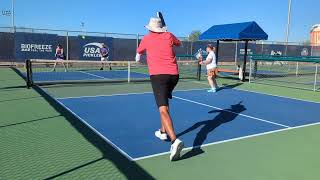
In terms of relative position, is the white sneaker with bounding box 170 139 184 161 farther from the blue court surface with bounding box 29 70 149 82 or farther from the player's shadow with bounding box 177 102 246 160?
the blue court surface with bounding box 29 70 149 82

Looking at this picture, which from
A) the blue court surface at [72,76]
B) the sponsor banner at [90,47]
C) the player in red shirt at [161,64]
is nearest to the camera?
the player in red shirt at [161,64]

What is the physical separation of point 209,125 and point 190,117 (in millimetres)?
793

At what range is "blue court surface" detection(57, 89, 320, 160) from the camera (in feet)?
20.5

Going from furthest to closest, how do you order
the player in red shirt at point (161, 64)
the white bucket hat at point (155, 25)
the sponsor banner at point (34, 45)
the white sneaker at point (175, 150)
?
the sponsor banner at point (34, 45) < the white bucket hat at point (155, 25) < the player in red shirt at point (161, 64) < the white sneaker at point (175, 150)

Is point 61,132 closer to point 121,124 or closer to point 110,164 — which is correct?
point 121,124

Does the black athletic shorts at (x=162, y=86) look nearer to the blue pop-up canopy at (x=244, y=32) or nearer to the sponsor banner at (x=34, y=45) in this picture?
the blue pop-up canopy at (x=244, y=32)

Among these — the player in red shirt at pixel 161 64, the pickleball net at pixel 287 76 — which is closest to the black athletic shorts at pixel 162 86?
the player in red shirt at pixel 161 64

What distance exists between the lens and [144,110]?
8.94 m

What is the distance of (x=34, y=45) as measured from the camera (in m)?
24.8

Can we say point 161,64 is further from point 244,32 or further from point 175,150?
point 244,32

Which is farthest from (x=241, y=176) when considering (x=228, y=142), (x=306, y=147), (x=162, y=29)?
(x=162, y=29)

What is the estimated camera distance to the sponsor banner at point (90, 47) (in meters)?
26.6

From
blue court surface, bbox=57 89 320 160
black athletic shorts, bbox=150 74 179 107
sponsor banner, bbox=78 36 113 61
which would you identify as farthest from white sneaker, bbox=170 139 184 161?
sponsor banner, bbox=78 36 113 61

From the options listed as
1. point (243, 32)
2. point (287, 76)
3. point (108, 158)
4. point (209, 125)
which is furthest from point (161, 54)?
point (287, 76)
